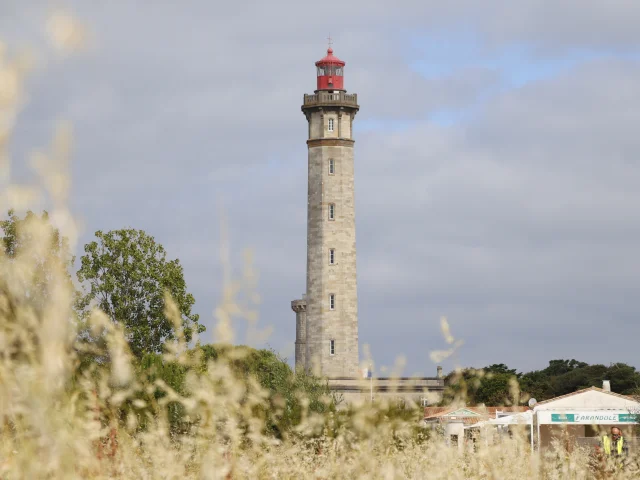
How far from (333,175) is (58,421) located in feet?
174

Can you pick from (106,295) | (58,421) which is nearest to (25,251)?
(58,421)

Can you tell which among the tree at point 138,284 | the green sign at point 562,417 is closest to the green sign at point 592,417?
the green sign at point 562,417

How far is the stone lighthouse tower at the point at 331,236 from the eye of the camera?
54.2 meters

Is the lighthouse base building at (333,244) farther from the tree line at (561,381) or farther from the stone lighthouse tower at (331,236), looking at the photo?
the tree line at (561,381)

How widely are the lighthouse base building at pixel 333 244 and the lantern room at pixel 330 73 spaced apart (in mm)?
662

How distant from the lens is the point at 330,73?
196 feet

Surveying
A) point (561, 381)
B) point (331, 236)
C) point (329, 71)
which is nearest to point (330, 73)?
point (329, 71)

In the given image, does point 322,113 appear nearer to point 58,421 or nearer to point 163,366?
point 163,366

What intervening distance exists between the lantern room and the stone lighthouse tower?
0.77 metres

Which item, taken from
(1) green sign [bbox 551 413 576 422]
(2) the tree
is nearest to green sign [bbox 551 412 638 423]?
(1) green sign [bbox 551 413 576 422]

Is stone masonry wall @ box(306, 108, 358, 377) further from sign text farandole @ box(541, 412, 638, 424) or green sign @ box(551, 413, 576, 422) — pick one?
sign text farandole @ box(541, 412, 638, 424)

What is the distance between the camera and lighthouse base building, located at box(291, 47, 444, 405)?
54156 mm

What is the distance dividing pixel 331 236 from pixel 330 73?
11.2m

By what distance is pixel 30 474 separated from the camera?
9.96ft
